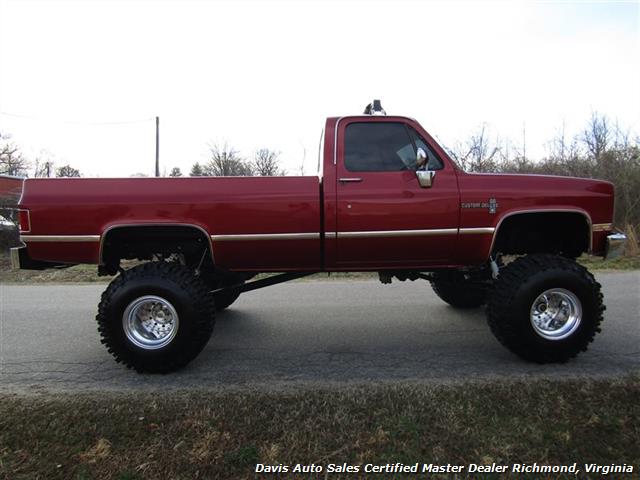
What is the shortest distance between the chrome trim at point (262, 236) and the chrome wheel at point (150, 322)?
75 cm

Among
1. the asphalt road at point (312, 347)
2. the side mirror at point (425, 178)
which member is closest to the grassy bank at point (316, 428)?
the asphalt road at point (312, 347)

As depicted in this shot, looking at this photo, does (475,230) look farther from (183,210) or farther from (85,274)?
(85,274)

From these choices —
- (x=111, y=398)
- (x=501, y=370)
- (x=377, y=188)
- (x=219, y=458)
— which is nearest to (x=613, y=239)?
(x=501, y=370)

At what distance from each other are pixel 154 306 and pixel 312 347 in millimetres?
1646

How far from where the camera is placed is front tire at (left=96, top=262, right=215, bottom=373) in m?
3.80

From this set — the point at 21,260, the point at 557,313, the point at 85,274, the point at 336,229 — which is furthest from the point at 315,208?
the point at 85,274

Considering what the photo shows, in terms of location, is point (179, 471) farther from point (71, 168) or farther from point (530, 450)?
point (71, 168)

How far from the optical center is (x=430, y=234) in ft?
13.1

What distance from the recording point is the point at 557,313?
13.1 ft

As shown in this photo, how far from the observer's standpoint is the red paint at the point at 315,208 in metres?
3.83

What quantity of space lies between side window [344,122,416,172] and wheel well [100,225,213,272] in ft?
5.16

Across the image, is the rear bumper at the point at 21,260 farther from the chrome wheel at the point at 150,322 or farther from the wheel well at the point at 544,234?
the wheel well at the point at 544,234

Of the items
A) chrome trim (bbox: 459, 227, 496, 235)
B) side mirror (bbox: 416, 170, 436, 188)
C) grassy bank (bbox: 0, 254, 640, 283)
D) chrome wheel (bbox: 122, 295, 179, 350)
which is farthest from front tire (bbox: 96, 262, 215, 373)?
grassy bank (bbox: 0, 254, 640, 283)

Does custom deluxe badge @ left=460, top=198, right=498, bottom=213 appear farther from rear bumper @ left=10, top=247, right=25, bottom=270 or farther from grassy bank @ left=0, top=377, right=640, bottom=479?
rear bumper @ left=10, top=247, right=25, bottom=270
